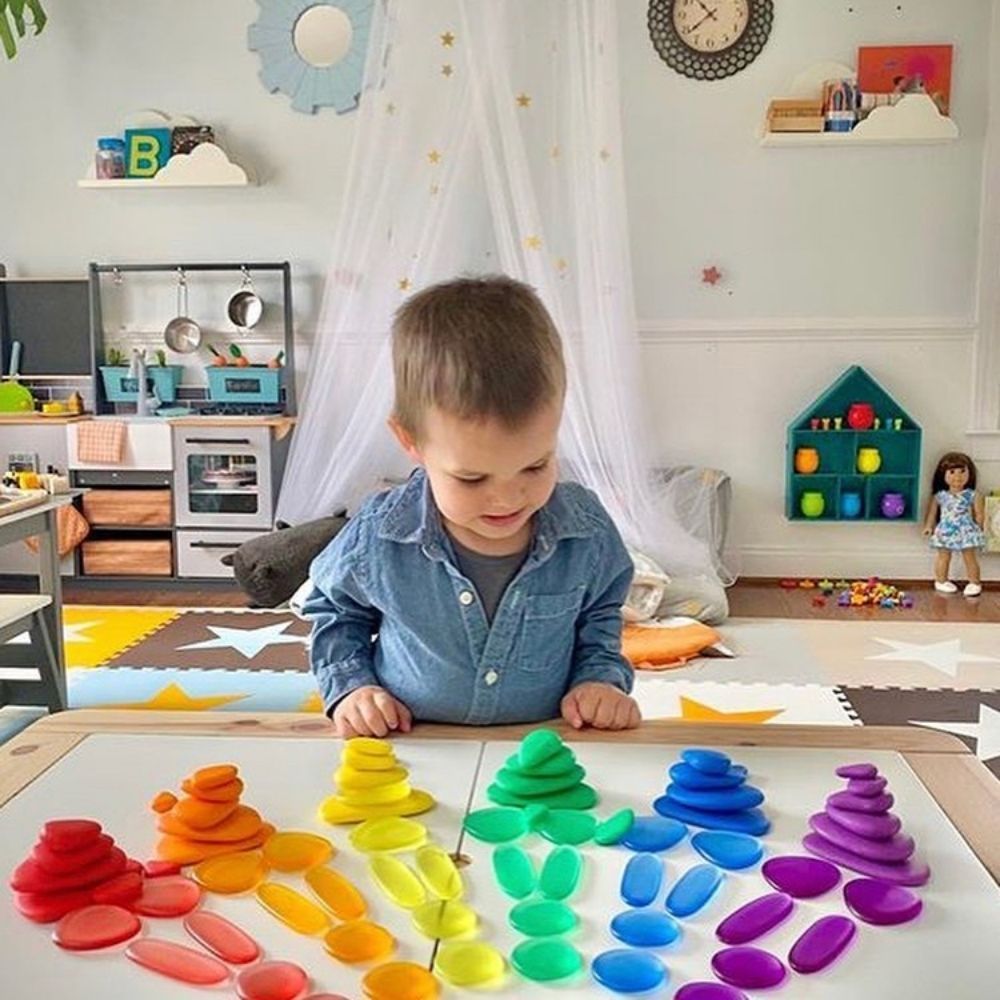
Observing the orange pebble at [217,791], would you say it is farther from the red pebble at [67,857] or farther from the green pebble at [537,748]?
the green pebble at [537,748]

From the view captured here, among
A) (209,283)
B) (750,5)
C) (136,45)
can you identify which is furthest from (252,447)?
(750,5)

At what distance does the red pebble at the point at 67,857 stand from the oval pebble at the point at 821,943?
418 millimetres

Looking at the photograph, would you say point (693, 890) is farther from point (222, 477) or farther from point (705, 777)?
point (222, 477)

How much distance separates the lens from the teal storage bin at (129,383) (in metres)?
4.49

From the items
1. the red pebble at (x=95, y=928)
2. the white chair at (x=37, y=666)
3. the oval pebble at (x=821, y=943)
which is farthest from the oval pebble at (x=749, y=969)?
the white chair at (x=37, y=666)

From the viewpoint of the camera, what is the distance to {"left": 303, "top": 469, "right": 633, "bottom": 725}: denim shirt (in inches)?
44.2

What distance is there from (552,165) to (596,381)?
69 cm

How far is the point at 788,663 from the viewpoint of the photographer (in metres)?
3.25

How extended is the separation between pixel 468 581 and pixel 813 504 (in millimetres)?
3383

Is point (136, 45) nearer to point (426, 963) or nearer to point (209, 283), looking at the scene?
point (209, 283)

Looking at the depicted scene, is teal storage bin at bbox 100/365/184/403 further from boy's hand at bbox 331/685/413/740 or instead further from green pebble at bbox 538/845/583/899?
green pebble at bbox 538/845/583/899

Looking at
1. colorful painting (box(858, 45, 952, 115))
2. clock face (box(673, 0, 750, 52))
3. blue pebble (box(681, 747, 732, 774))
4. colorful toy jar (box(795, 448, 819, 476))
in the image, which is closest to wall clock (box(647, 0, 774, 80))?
clock face (box(673, 0, 750, 52))

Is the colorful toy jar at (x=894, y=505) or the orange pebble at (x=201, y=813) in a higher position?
the orange pebble at (x=201, y=813)

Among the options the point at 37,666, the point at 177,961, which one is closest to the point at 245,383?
the point at 37,666
